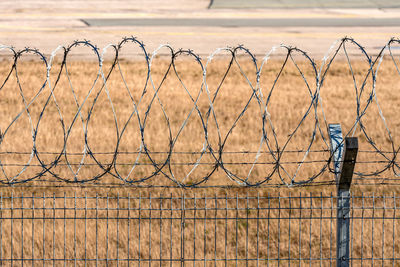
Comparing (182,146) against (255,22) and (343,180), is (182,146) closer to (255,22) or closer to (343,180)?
(343,180)

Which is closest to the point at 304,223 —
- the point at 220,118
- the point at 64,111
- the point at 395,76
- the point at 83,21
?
the point at 220,118

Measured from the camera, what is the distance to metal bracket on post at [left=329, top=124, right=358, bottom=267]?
747 cm

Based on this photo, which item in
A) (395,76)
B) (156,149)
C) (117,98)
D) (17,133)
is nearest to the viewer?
(156,149)

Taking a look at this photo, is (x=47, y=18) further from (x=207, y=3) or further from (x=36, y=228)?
(x=36, y=228)

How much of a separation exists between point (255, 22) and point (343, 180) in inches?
1251

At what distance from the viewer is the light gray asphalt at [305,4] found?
1736 inches

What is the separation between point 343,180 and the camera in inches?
301

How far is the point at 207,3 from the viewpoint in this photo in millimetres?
45656

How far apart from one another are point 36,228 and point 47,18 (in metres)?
30.3

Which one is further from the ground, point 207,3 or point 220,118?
point 207,3

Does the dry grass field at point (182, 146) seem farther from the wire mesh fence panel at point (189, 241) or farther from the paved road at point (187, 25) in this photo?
the paved road at point (187, 25)

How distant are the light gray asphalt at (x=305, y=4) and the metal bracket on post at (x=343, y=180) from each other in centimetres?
3695

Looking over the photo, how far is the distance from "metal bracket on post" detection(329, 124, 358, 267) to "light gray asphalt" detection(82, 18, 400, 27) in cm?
3043

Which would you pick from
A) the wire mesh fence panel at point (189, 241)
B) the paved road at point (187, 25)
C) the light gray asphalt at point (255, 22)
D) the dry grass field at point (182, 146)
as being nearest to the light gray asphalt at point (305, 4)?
the paved road at point (187, 25)
